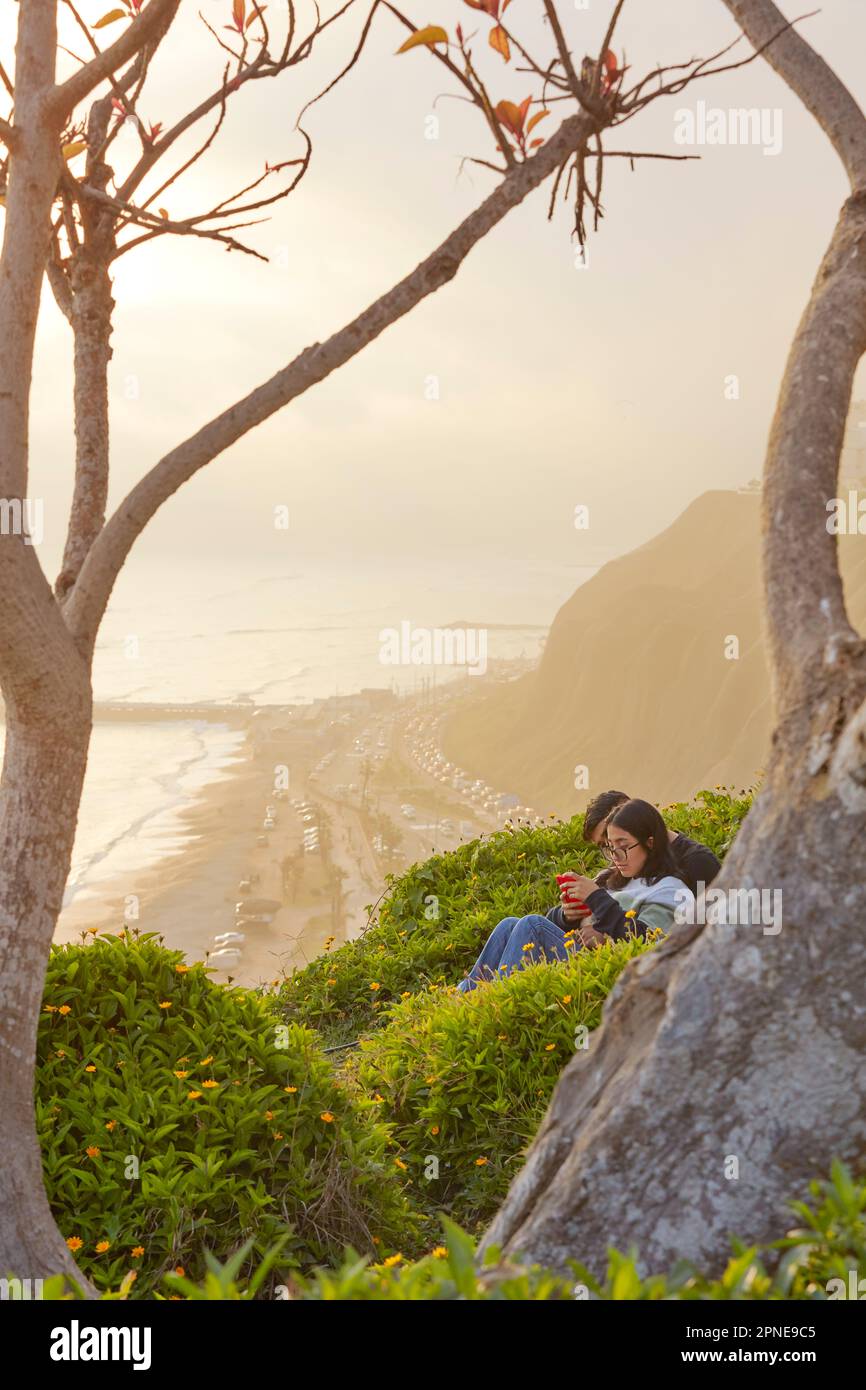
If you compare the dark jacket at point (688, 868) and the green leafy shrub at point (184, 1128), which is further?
the dark jacket at point (688, 868)

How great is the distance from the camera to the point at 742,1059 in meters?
2.10

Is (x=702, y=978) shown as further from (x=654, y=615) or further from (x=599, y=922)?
(x=654, y=615)

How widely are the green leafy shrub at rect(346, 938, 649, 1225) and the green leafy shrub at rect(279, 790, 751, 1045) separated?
2208mm

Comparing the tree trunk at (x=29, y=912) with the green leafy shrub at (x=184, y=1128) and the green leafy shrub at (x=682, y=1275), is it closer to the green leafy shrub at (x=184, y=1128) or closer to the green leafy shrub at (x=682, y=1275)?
the green leafy shrub at (x=184, y=1128)

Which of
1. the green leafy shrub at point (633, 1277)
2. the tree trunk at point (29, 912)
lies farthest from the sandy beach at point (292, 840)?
the green leafy shrub at point (633, 1277)

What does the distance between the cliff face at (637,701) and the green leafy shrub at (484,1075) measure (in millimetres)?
67802

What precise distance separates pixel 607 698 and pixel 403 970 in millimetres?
92392

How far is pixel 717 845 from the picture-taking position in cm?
845

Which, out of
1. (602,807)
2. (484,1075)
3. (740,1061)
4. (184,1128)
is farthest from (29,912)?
(602,807)

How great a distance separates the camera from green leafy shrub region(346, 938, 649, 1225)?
185 inches

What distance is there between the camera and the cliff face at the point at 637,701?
3361 inches

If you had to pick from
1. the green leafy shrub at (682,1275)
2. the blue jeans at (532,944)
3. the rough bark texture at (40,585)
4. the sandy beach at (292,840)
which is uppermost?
the rough bark texture at (40,585)

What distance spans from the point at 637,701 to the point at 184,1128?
9397 cm

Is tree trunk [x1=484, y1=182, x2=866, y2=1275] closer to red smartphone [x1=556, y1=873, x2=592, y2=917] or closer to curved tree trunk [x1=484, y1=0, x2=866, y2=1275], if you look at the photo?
curved tree trunk [x1=484, y1=0, x2=866, y2=1275]
